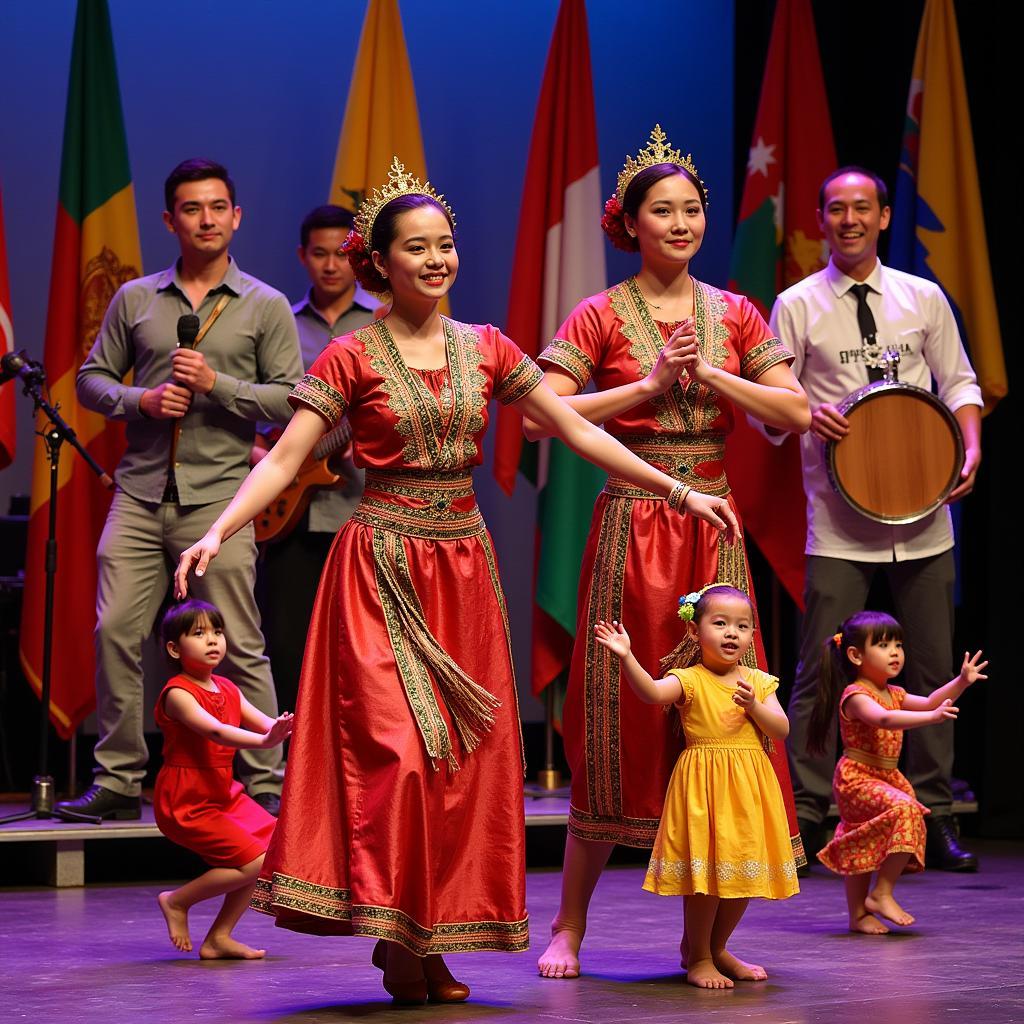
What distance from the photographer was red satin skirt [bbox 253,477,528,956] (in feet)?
12.0

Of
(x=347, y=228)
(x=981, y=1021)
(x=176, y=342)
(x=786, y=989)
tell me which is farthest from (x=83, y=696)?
(x=981, y=1021)

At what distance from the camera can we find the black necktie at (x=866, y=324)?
580 centimetres

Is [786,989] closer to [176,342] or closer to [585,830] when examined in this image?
[585,830]

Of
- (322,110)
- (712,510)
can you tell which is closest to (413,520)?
(712,510)

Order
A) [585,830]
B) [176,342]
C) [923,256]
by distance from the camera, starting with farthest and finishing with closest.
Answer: [923,256] < [176,342] < [585,830]

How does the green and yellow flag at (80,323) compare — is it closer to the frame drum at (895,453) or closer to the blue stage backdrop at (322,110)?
the blue stage backdrop at (322,110)

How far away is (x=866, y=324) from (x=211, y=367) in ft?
6.59

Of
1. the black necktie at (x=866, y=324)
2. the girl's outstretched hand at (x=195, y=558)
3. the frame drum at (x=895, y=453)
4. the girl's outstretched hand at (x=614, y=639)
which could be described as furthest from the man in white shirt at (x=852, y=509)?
the girl's outstretched hand at (x=195, y=558)

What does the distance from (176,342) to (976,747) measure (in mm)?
3256

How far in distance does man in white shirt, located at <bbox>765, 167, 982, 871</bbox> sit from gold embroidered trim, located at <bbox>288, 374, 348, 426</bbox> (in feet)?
7.52

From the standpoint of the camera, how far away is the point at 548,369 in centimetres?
435

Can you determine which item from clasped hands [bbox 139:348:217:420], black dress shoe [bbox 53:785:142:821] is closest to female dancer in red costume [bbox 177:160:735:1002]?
clasped hands [bbox 139:348:217:420]

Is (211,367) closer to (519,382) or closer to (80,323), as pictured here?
(80,323)

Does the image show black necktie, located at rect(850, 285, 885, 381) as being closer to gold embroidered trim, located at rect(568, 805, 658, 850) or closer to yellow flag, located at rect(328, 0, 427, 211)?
yellow flag, located at rect(328, 0, 427, 211)
